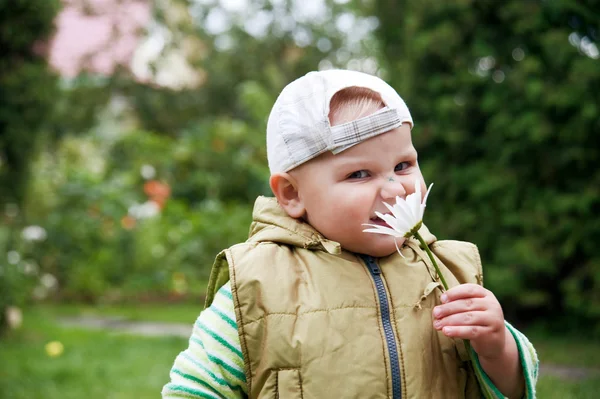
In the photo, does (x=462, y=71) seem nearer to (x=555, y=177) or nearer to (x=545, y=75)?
(x=545, y=75)

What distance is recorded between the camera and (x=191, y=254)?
7.54m

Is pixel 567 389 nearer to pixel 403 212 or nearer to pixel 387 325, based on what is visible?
pixel 387 325

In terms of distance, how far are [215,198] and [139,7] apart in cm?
640

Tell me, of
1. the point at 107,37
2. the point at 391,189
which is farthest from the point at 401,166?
the point at 107,37

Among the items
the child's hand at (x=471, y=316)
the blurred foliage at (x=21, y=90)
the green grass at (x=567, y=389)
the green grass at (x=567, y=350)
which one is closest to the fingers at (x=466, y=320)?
the child's hand at (x=471, y=316)

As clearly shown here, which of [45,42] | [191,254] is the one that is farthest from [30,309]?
[45,42]

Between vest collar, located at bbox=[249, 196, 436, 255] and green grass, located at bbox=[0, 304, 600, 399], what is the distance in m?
2.69

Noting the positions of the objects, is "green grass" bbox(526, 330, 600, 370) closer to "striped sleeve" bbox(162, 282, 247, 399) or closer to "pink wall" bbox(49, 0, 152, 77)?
"striped sleeve" bbox(162, 282, 247, 399)

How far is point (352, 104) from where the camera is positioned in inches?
63.6

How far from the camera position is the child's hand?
148 centimetres

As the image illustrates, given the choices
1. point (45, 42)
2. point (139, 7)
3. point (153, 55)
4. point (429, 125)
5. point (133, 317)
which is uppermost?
point (139, 7)

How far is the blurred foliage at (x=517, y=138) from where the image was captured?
4.57 meters

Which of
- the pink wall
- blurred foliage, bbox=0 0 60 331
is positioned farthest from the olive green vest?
the pink wall

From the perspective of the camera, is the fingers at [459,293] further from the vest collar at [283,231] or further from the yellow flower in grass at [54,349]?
the yellow flower in grass at [54,349]
